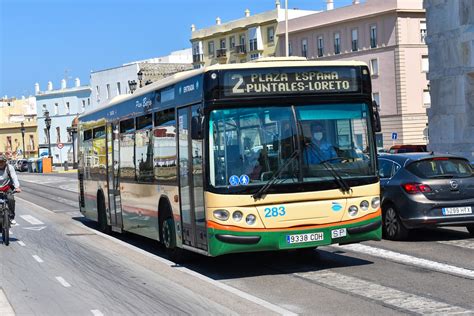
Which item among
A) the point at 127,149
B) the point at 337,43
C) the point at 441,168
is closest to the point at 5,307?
the point at 127,149

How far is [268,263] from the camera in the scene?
40.5 ft

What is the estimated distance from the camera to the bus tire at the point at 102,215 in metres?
18.5

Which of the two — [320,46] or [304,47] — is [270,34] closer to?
[304,47]

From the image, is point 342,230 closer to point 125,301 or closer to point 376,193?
point 376,193

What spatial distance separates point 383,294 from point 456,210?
196 inches

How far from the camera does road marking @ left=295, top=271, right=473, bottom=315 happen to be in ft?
27.1

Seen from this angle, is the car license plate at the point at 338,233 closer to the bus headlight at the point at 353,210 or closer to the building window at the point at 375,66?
the bus headlight at the point at 353,210

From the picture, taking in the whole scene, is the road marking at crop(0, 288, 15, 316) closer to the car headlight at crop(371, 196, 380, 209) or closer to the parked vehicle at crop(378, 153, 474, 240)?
the car headlight at crop(371, 196, 380, 209)

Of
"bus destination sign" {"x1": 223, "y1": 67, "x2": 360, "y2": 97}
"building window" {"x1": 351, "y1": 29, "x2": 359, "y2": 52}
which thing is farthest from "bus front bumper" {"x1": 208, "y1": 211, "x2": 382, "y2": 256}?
"building window" {"x1": 351, "y1": 29, "x2": 359, "y2": 52}

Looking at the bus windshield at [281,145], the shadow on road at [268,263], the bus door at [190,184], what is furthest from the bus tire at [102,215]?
the bus windshield at [281,145]

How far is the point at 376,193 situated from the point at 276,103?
1.86 meters

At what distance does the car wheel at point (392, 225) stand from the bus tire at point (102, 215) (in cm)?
670

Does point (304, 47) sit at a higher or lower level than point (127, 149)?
higher

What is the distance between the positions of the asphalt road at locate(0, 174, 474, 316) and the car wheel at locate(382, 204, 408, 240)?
278mm
